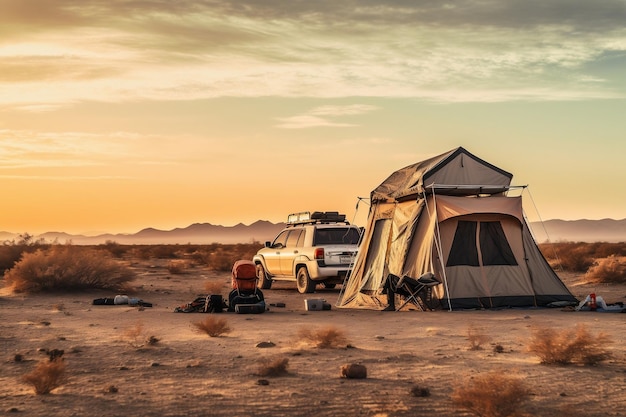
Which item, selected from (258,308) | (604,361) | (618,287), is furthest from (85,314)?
(618,287)

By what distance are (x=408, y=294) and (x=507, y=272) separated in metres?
2.26

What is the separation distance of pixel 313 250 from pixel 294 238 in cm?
168

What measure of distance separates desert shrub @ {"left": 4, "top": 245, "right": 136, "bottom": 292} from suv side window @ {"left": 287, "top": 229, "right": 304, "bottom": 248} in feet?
16.2

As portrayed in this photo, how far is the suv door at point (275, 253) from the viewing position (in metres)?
24.3

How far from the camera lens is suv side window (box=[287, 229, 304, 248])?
920 inches

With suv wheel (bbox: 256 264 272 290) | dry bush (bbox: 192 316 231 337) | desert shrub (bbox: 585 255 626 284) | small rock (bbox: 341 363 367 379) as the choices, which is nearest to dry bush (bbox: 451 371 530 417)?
small rock (bbox: 341 363 367 379)

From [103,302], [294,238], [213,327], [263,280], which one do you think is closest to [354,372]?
[213,327]

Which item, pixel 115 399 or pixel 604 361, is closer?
pixel 115 399

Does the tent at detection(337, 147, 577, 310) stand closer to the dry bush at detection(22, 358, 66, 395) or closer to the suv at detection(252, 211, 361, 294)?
the suv at detection(252, 211, 361, 294)

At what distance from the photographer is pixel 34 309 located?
18.5 meters

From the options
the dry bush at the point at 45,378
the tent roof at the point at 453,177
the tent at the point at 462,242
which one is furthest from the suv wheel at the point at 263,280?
the dry bush at the point at 45,378

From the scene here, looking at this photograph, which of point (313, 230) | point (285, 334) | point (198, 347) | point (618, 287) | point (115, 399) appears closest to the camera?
point (115, 399)

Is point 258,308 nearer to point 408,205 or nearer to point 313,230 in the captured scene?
point 408,205

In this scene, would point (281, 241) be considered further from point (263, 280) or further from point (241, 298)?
point (241, 298)
